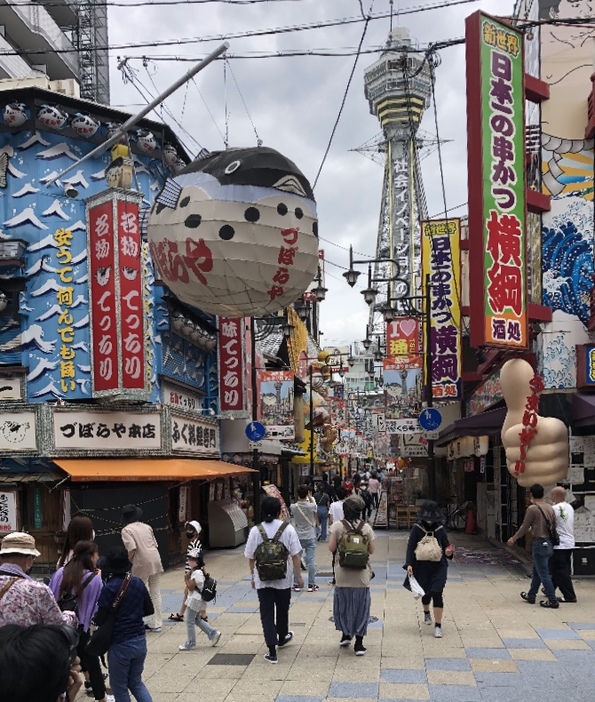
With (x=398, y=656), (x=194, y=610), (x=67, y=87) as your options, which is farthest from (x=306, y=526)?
(x=67, y=87)

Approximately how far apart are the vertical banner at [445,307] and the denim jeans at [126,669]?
17.3m

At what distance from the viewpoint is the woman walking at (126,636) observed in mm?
6423

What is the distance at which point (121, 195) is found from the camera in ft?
55.0

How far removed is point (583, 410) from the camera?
14180 mm

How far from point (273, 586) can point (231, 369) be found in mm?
13881

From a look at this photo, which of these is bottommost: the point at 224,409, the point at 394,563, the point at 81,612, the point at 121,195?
the point at 394,563

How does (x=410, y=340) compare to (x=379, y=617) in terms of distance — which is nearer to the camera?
(x=379, y=617)

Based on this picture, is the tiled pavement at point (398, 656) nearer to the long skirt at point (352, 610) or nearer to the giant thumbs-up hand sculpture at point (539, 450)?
the long skirt at point (352, 610)

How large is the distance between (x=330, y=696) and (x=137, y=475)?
9.65 m

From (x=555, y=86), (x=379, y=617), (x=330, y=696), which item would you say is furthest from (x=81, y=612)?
(x=555, y=86)

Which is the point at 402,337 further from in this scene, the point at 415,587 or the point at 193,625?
the point at 193,625

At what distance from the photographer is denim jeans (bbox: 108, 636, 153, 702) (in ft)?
21.1

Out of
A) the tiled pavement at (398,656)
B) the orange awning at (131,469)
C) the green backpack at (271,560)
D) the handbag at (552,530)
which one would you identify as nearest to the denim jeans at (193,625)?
the tiled pavement at (398,656)

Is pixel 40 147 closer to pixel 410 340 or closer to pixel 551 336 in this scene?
pixel 551 336
